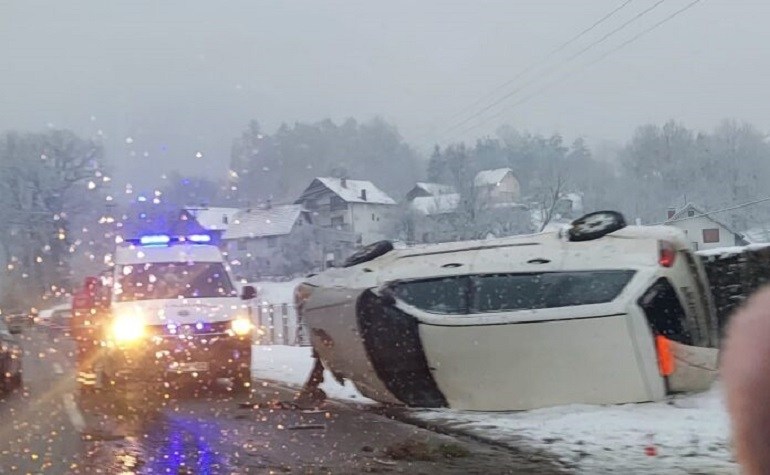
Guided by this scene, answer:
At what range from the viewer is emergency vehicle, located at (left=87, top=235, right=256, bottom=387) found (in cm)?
1261

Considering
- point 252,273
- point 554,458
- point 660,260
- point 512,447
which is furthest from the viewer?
point 252,273

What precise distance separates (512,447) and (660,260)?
2327 mm

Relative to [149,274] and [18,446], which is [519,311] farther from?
[149,274]

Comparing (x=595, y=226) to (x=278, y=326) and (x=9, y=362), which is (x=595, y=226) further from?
(x=278, y=326)

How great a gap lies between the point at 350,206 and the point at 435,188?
6.13 meters

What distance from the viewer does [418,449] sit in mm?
7996

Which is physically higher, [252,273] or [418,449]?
[252,273]

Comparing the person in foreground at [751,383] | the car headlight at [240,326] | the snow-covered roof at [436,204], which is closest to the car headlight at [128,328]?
the car headlight at [240,326]

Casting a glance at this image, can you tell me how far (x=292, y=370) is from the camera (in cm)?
1670

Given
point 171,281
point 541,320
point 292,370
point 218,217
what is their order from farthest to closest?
point 218,217, point 292,370, point 171,281, point 541,320

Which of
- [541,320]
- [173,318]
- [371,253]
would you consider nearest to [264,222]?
[173,318]

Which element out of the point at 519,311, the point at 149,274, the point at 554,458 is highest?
the point at 149,274

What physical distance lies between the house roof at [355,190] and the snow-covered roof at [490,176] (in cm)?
627

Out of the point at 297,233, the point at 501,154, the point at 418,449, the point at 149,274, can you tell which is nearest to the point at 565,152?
the point at 501,154
